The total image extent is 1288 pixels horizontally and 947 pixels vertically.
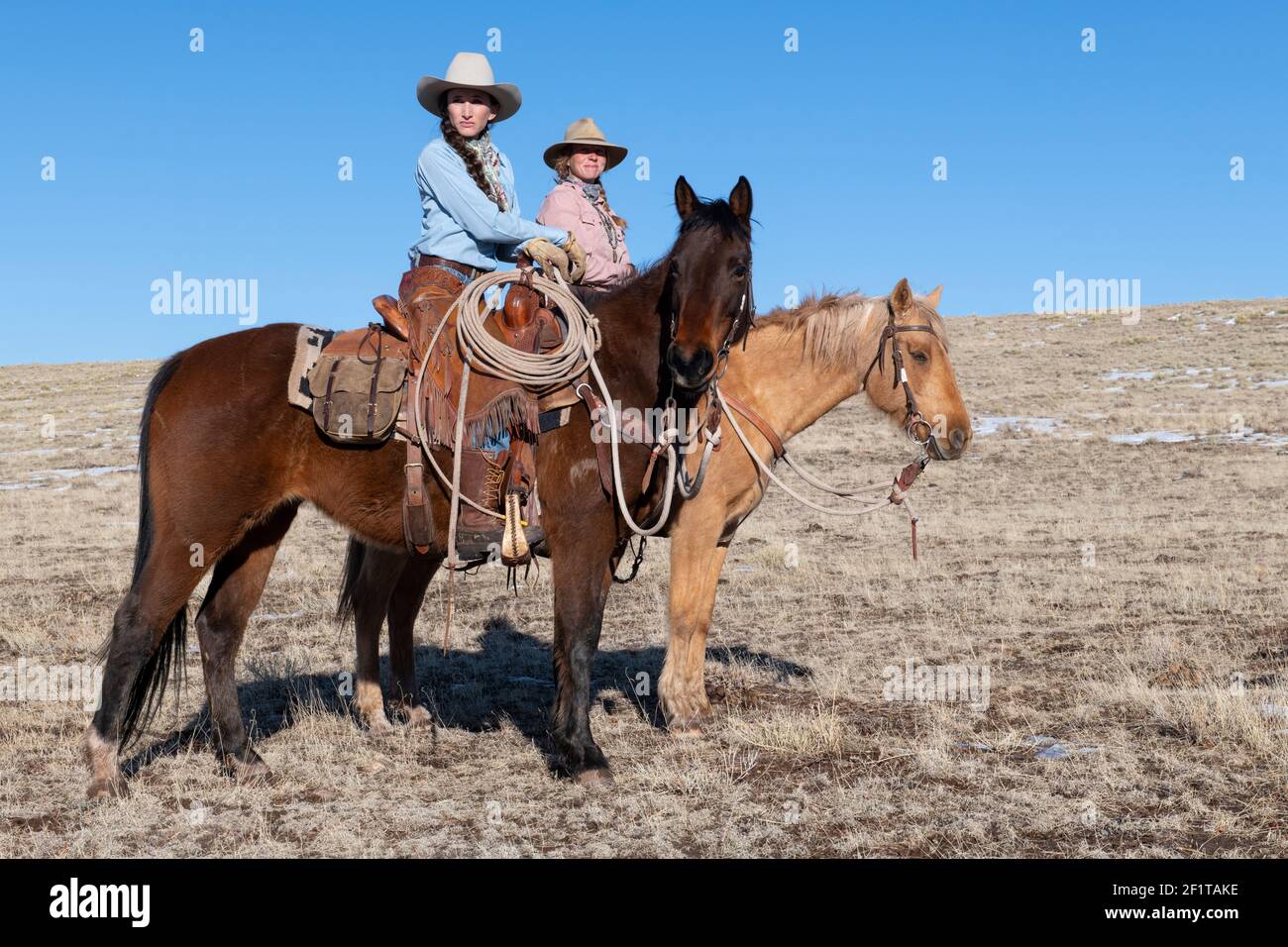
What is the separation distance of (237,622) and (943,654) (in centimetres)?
529

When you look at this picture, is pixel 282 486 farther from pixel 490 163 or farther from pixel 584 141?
pixel 584 141

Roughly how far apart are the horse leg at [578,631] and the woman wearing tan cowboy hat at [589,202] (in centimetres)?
176

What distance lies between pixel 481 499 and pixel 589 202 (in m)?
2.19

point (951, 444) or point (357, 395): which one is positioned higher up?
point (357, 395)

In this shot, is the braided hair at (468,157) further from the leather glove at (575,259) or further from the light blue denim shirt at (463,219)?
the leather glove at (575,259)

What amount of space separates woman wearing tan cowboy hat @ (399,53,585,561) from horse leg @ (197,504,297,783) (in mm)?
1203

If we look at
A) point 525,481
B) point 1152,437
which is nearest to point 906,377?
point 525,481

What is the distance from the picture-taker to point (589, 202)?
6.27m

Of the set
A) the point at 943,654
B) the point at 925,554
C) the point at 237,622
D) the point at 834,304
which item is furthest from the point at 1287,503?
the point at 237,622

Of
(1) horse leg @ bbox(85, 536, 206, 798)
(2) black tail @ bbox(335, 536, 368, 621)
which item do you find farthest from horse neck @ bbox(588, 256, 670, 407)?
(2) black tail @ bbox(335, 536, 368, 621)

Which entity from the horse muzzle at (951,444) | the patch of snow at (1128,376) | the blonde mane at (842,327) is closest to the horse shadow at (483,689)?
the horse muzzle at (951,444)

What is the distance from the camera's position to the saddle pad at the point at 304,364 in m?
5.07

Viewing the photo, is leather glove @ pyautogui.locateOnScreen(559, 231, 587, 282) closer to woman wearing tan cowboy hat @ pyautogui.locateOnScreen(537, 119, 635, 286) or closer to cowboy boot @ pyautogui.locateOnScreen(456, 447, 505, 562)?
woman wearing tan cowboy hat @ pyautogui.locateOnScreen(537, 119, 635, 286)

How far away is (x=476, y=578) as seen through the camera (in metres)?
12.2
